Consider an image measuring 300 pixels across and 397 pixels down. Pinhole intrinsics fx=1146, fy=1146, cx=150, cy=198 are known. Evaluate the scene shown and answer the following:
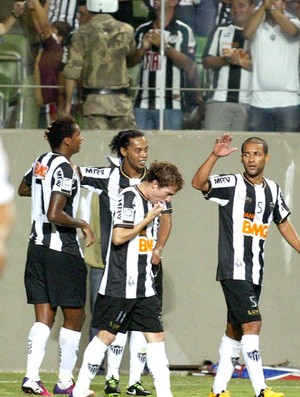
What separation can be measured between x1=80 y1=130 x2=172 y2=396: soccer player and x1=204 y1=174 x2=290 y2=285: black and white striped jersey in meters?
0.70

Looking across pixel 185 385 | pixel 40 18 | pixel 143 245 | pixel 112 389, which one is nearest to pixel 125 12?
pixel 40 18

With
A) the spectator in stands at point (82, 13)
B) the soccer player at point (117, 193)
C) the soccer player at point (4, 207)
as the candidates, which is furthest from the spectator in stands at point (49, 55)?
the soccer player at point (4, 207)

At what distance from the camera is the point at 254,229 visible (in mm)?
8258

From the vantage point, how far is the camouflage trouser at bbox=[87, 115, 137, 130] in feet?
35.6

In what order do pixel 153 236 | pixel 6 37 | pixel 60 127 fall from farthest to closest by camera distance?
pixel 6 37, pixel 60 127, pixel 153 236

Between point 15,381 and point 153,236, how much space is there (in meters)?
2.75

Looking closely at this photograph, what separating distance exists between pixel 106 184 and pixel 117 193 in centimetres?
12

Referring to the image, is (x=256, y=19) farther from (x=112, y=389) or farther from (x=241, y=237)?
(x=112, y=389)

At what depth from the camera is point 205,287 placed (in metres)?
10.9

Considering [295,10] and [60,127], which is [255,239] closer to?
[60,127]

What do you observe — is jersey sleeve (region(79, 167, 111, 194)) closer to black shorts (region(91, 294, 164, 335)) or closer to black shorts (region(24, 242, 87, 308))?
black shorts (region(24, 242, 87, 308))

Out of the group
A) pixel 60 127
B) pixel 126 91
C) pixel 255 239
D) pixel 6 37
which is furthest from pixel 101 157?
pixel 255 239

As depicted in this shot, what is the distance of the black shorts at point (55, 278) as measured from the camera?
8656mm

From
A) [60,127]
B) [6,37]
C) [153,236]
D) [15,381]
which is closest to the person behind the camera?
[153,236]
